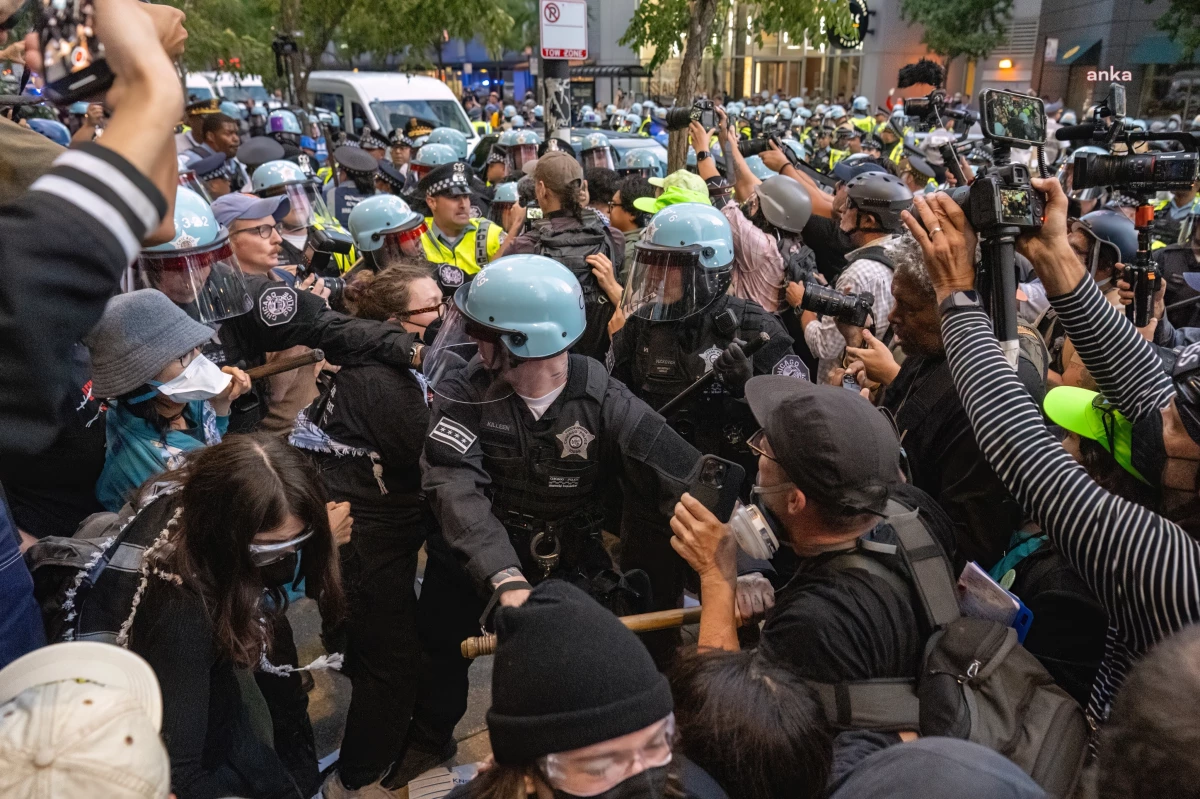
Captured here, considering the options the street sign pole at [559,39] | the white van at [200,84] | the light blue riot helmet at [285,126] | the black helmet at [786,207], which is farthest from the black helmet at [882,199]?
the white van at [200,84]

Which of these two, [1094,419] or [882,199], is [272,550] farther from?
[882,199]

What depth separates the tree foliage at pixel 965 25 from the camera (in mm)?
32000

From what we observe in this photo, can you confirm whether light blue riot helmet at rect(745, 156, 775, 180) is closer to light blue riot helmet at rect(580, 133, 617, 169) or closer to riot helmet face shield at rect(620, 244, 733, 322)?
light blue riot helmet at rect(580, 133, 617, 169)

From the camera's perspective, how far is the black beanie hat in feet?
4.05

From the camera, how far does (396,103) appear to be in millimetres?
16500

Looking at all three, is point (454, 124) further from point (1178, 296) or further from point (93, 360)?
point (93, 360)

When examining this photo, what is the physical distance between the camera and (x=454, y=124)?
16.7m

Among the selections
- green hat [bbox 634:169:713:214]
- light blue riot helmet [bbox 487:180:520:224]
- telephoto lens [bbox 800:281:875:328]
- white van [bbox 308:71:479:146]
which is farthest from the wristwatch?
white van [bbox 308:71:479:146]

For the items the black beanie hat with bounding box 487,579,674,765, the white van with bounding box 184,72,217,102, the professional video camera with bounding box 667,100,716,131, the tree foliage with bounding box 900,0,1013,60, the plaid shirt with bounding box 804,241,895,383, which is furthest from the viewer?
the tree foliage with bounding box 900,0,1013,60

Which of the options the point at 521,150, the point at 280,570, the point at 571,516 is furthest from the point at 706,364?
the point at 521,150

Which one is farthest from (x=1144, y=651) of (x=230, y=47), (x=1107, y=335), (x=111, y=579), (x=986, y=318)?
(x=230, y=47)

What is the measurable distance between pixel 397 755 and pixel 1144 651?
2654mm

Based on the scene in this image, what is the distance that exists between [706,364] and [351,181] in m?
6.11

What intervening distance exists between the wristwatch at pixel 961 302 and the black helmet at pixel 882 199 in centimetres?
273
